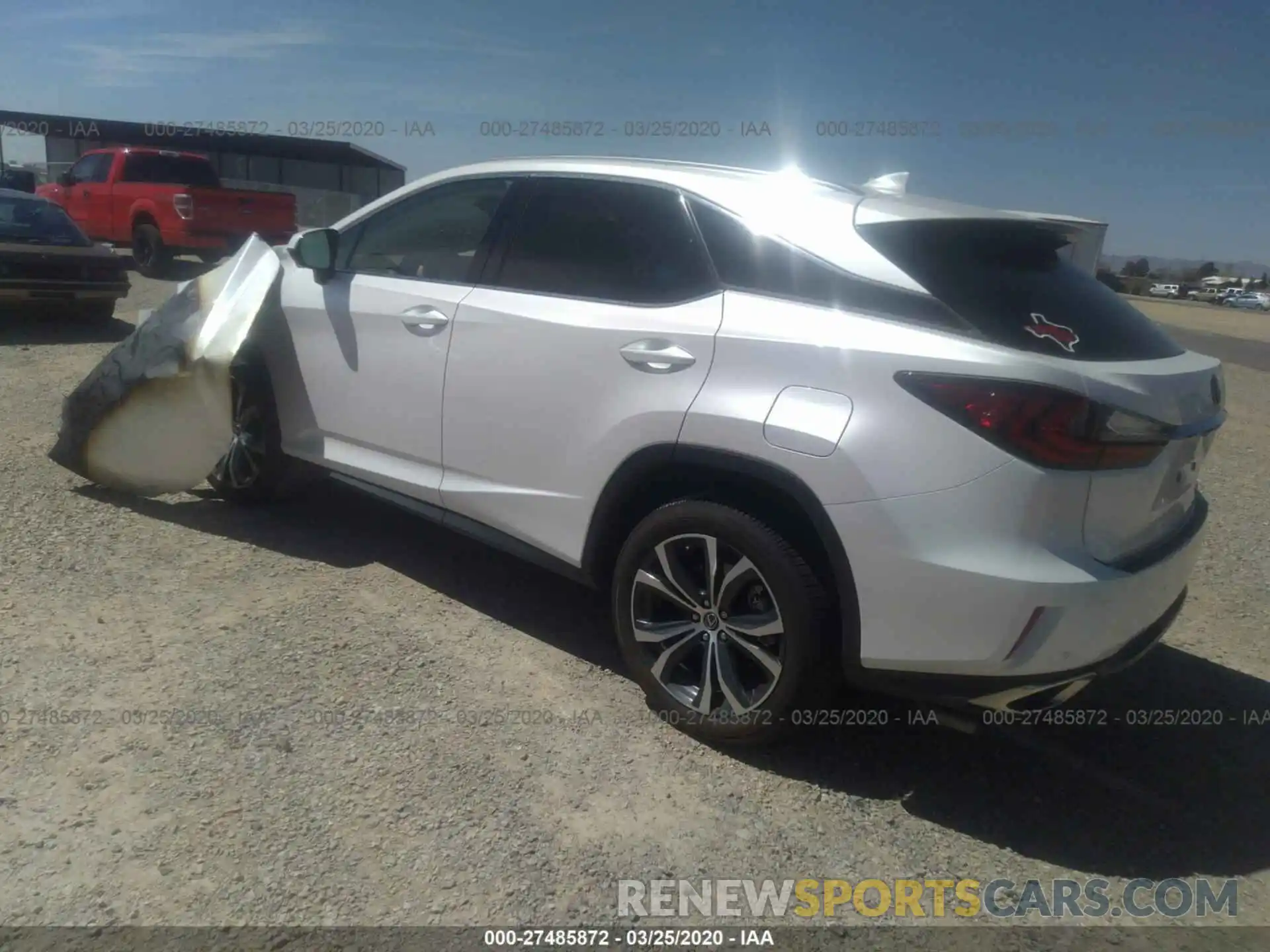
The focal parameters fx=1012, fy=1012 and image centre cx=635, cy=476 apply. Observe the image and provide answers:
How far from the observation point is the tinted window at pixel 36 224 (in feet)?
33.7

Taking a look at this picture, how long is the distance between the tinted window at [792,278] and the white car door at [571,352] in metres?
0.07

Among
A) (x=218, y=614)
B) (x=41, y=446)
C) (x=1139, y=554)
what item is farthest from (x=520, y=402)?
(x=41, y=446)

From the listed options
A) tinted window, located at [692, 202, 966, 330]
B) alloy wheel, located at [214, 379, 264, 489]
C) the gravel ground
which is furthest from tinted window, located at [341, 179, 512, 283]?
the gravel ground

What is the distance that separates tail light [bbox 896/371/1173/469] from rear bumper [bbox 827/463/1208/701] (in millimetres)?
60

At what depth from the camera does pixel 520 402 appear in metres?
3.64

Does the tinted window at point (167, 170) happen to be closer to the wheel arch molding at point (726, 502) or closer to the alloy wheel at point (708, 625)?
the wheel arch molding at point (726, 502)

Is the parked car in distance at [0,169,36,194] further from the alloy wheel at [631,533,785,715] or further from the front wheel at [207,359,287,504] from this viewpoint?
the alloy wheel at [631,533,785,715]

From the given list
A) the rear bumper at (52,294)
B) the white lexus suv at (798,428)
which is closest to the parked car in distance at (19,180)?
the rear bumper at (52,294)

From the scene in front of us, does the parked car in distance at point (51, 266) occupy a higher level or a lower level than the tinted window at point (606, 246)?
lower

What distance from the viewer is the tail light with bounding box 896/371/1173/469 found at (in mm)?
2621

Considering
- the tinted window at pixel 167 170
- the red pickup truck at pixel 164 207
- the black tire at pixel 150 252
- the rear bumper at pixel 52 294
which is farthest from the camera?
the tinted window at pixel 167 170

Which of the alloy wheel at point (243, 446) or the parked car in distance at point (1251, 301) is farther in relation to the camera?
the parked car in distance at point (1251, 301)

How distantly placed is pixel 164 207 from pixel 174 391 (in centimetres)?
1118

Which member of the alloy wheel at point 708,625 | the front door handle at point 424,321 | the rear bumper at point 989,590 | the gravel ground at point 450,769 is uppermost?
the front door handle at point 424,321
